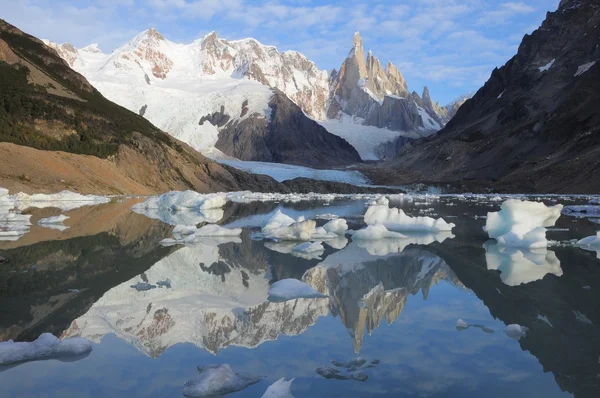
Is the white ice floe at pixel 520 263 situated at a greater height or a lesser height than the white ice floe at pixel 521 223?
lesser

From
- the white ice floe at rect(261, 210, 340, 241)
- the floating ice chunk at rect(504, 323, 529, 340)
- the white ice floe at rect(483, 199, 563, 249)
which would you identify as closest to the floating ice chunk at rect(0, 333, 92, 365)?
the floating ice chunk at rect(504, 323, 529, 340)

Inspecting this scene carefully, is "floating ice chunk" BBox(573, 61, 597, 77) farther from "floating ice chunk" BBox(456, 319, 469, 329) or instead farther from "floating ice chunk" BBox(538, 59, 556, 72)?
"floating ice chunk" BBox(456, 319, 469, 329)

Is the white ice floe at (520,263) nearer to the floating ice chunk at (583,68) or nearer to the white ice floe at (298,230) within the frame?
the white ice floe at (298,230)

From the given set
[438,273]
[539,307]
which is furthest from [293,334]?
[438,273]

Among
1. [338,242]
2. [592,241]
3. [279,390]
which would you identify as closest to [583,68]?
[592,241]

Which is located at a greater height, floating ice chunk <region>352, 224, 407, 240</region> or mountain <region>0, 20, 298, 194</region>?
mountain <region>0, 20, 298, 194</region>

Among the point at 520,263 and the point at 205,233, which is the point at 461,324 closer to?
the point at 520,263

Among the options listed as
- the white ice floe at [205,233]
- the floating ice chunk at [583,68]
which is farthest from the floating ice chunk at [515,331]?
the floating ice chunk at [583,68]

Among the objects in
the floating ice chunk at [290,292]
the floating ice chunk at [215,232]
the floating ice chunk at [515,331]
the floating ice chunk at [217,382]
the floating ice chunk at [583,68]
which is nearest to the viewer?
the floating ice chunk at [217,382]
